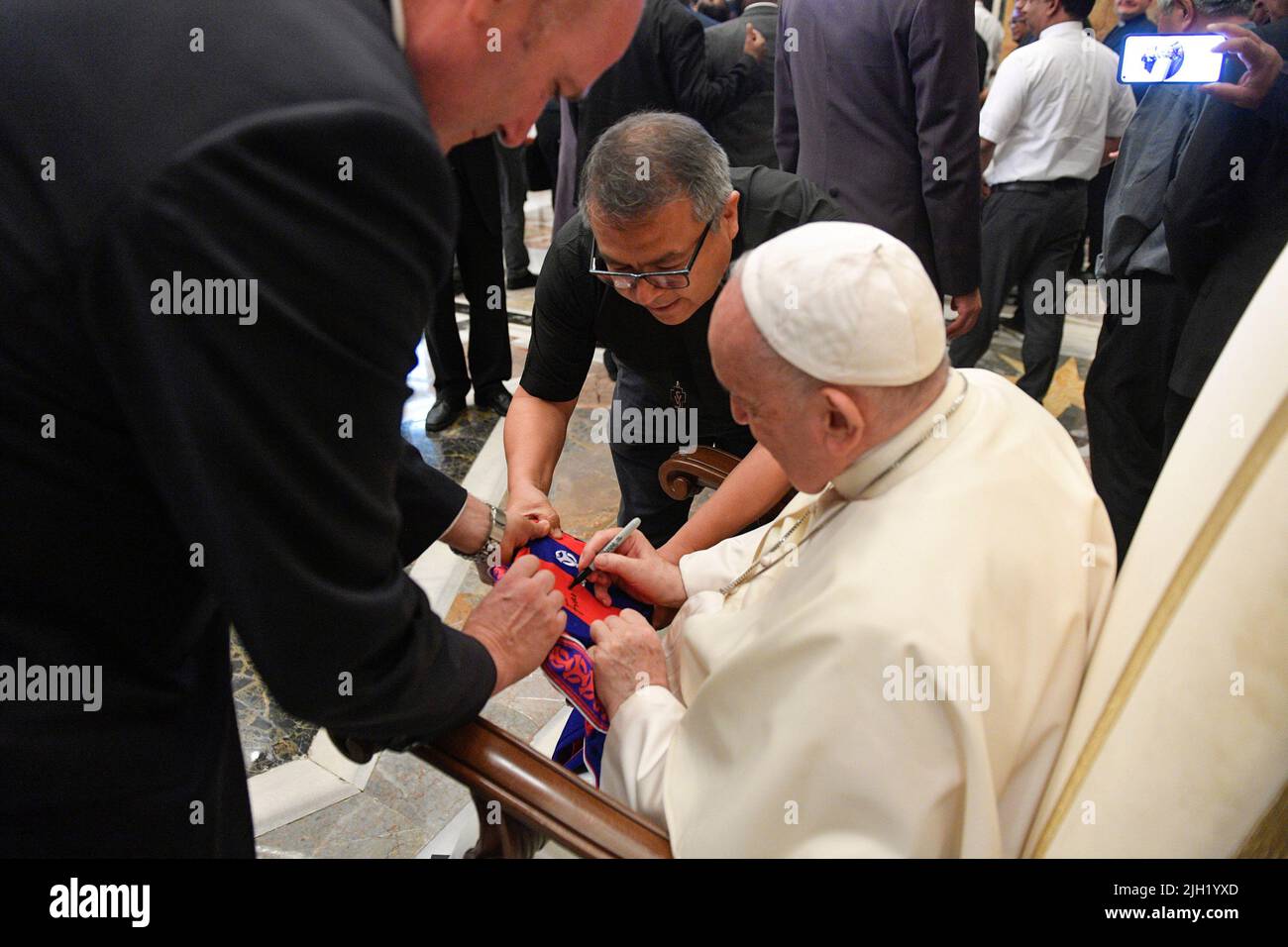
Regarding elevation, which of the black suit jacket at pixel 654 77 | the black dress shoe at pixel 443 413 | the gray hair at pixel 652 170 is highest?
the black suit jacket at pixel 654 77

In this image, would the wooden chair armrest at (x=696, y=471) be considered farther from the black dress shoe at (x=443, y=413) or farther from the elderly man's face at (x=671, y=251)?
the black dress shoe at (x=443, y=413)

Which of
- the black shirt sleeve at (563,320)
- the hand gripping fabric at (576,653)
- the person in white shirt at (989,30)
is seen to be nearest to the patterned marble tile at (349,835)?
the hand gripping fabric at (576,653)

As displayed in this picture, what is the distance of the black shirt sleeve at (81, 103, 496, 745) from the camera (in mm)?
797

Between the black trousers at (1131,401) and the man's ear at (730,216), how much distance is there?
1880 mm

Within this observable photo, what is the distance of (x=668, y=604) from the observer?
79.1 inches

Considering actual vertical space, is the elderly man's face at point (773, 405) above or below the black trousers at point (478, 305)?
above

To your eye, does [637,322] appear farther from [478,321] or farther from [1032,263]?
[1032,263]

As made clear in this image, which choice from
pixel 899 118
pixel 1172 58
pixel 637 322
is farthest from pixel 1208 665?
pixel 899 118

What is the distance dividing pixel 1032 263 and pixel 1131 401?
162 centimetres

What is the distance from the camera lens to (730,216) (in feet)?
6.98

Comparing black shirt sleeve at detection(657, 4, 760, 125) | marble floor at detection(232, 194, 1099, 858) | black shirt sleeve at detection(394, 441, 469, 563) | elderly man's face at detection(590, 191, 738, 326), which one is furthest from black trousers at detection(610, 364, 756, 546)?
black shirt sleeve at detection(657, 4, 760, 125)

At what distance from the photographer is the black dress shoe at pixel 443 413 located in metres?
4.98

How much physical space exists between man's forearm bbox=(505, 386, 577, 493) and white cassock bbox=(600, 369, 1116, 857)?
0.91 metres

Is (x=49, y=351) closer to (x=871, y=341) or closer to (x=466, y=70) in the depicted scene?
(x=466, y=70)
